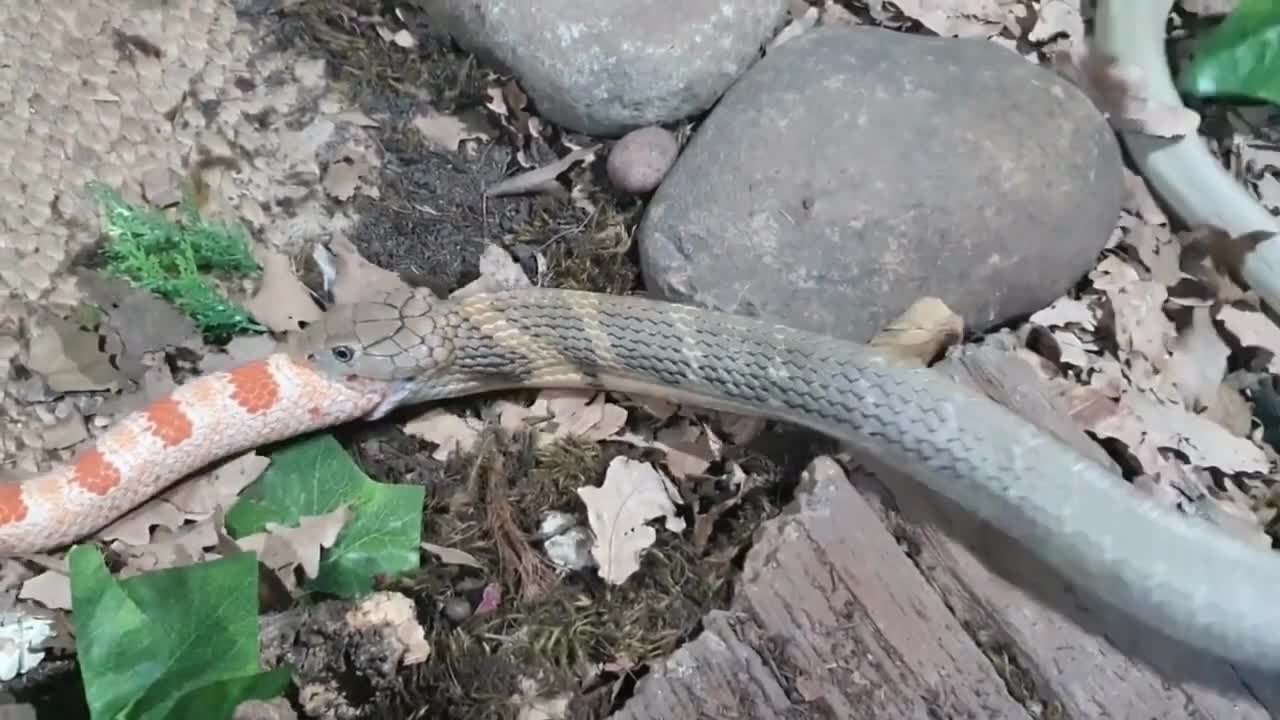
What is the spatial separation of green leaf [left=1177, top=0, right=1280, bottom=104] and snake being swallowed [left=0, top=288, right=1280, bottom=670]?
57.1 inches

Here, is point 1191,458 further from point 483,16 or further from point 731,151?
point 483,16

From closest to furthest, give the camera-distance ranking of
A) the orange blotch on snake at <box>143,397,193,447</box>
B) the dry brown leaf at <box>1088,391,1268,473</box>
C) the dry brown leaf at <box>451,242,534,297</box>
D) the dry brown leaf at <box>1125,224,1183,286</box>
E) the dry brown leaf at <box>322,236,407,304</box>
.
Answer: the orange blotch on snake at <box>143,397,193,447</box> → the dry brown leaf at <box>1088,391,1268,473</box> → the dry brown leaf at <box>322,236,407,304</box> → the dry brown leaf at <box>451,242,534,297</box> → the dry brown leaf at <box>1125,224,1183,286</box>

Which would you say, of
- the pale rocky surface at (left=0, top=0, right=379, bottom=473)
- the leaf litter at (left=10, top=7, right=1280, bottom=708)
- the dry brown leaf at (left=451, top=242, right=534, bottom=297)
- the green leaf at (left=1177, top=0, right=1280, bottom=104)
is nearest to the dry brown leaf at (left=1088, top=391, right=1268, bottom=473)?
the leaf litter at (left=10, top=7, right=1280, bottom=708)

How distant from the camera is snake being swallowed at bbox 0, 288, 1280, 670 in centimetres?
226

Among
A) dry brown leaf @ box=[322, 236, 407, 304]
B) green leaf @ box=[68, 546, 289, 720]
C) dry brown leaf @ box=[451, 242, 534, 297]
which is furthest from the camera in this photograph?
dry brown leaf @ box=[451, 242, 534, 297]

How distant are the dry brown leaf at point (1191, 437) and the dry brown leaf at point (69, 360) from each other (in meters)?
2.41

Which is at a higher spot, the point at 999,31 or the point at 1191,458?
the point at 999,31

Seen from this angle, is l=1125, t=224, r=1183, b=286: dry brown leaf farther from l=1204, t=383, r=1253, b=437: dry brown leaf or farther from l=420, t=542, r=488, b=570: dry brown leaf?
l=420, t=542, r=488, b=570: dry brown leaf

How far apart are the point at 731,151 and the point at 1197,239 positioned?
4.42 ft

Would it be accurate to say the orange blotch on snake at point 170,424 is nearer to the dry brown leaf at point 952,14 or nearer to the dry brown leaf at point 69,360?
the dry brown leaf at point 69,360

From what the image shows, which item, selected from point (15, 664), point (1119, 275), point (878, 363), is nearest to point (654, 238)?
point (878, 363)

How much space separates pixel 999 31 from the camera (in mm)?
3361

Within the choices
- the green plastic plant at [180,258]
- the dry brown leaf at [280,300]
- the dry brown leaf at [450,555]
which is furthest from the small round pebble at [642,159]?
the dry brown leaf at [450,555]

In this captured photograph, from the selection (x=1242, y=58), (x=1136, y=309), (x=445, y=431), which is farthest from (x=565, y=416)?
(x=1242, y=58)
